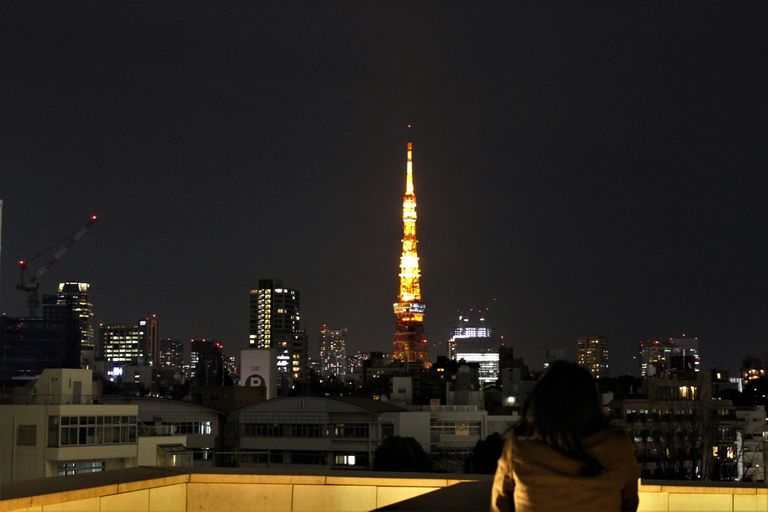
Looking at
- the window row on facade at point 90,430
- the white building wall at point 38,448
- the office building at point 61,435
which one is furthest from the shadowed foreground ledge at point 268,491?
the window row on facade at point 90,430

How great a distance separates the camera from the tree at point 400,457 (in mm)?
39250

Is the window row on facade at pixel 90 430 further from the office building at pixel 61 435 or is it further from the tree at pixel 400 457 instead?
the tree at pixel 400 457

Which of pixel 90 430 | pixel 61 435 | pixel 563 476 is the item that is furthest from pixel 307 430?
pixel 563 476

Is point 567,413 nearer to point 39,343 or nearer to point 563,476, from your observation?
point 563,476

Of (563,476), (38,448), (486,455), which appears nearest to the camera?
(563,476)

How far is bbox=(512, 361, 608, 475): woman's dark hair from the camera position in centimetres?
304

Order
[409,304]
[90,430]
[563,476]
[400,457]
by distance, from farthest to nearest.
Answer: [409,304] < [400,457] < [90,430] < [563,476]

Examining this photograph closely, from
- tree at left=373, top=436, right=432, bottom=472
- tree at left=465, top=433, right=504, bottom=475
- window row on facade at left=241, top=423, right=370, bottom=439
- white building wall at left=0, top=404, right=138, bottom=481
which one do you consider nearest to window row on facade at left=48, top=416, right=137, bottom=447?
white building wall at left=0, top=404, right=138, bottom=481

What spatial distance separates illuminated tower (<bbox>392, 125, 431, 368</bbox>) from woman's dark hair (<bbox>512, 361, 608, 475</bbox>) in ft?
511

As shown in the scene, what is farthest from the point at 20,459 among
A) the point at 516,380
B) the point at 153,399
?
the point at 516,380

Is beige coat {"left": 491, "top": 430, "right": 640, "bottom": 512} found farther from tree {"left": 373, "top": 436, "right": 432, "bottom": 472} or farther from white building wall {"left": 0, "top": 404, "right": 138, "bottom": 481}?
tree {"left": 373, "top": 436, "right": 432, "bottom": 472}

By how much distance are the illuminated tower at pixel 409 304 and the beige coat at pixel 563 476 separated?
156 metres

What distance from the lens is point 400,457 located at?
1569 inches

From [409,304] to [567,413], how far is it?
522 ft
